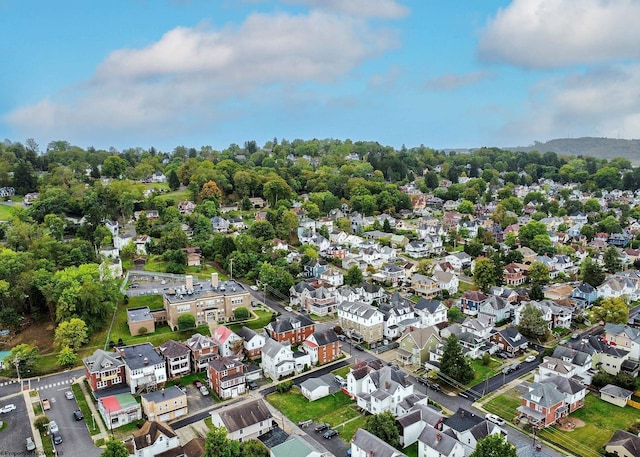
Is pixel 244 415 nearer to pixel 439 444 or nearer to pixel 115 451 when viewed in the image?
pixel 115 451

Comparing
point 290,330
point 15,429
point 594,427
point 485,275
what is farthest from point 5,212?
point 594,427

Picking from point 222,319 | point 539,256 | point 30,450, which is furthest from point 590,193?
point 30,450

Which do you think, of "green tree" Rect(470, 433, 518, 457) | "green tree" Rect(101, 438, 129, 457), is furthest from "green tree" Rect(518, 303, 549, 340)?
"green tree" Rect(101, 438, 129, 457)

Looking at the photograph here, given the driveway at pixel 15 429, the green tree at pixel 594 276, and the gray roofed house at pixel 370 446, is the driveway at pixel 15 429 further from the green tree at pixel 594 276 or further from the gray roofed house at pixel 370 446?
the green tree at pixel 594 276

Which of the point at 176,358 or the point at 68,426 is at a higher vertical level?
the point at 176,358

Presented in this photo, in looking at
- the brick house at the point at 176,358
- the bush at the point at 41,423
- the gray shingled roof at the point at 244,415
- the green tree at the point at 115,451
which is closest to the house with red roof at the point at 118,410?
the bush at the point at 41,423

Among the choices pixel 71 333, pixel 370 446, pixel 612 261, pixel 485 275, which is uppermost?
pixel 485 275
